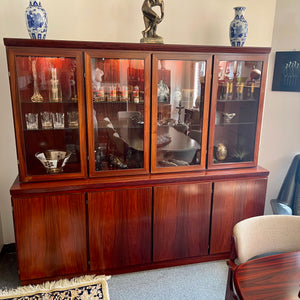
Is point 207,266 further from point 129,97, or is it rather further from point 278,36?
point 278,36

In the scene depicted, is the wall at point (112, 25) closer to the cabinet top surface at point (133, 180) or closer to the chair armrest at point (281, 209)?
the cabinet top surface at point (133, 180)

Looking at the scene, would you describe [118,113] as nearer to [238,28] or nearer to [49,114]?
[49,114]

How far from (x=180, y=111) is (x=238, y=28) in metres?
0.85

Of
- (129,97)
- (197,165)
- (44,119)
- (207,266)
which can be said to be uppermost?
(129,97)

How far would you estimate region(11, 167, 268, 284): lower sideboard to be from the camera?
7.14ft

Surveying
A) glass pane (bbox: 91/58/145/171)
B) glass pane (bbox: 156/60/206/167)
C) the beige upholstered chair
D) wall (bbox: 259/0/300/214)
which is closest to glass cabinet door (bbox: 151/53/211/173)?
glass pane (bbox: 156/60/206/167)

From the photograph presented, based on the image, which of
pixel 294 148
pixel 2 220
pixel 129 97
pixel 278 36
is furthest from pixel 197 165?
pixel 2 220

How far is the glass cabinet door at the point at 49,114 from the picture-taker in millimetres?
2064

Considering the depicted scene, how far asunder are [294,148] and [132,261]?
2005 mm

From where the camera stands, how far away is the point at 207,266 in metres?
2.57

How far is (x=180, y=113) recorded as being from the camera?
247cm

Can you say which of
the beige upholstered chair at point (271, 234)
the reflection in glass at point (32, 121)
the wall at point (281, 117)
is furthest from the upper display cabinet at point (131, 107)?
the beige upholstered chair at point (271, 234)

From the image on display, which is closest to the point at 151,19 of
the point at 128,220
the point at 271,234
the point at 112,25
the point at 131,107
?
the point at 112,25

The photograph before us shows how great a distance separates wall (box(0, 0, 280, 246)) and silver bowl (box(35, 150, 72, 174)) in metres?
0.44
